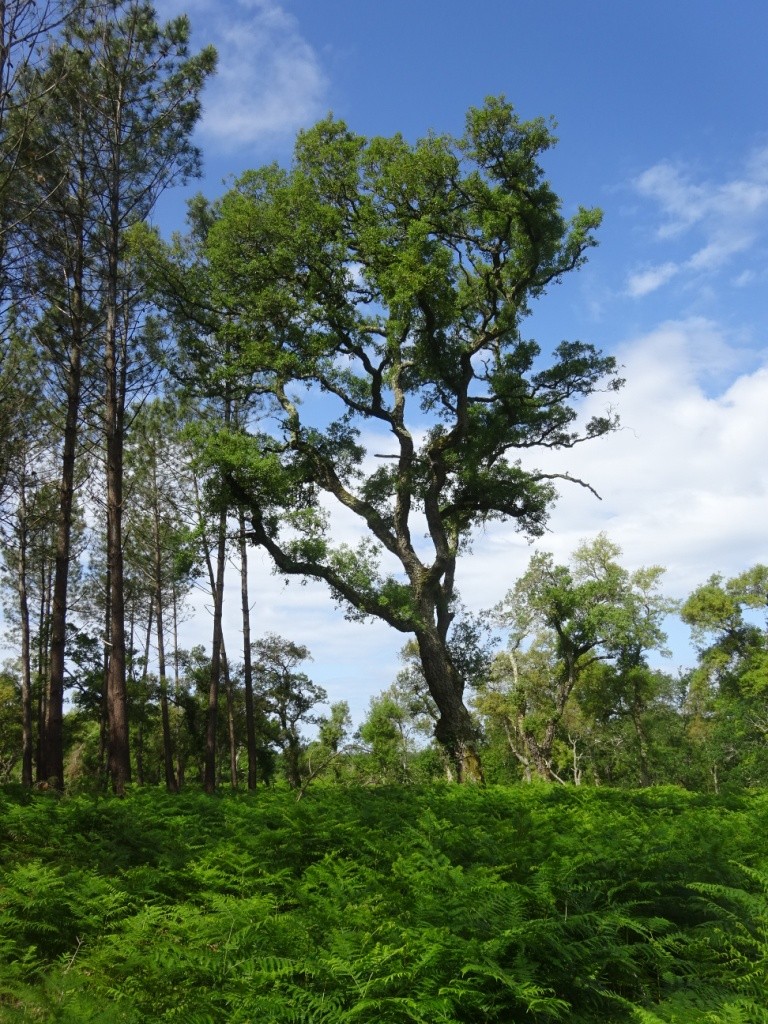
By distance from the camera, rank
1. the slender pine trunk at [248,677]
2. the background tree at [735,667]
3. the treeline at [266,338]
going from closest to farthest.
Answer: the treeline at [266,338], the slender pine trunk at [248,677], the background tree at [735,667]

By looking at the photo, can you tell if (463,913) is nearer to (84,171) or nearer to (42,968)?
(42,968)

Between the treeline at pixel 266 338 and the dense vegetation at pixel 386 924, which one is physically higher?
the treeline at pixel 266 338

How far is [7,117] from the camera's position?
14.1 meters

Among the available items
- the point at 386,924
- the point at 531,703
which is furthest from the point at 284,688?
the point at 386,924

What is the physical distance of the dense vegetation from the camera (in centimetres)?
384

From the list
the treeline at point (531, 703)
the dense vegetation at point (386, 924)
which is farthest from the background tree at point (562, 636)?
the dense vegetation at point (386, 924)

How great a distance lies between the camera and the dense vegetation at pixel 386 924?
384 centimetres

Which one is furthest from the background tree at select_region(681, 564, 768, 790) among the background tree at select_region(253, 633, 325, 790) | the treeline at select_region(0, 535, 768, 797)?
the background tree at select_region(253, 633, 325, 790)

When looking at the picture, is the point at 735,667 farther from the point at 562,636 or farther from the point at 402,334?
the point at 402,334

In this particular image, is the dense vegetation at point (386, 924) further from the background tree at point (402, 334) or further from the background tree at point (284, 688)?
the background tree at point (284, 688)

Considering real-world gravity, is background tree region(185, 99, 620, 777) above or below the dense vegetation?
above

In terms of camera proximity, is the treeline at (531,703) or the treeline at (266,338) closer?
the treeline at (266,338)

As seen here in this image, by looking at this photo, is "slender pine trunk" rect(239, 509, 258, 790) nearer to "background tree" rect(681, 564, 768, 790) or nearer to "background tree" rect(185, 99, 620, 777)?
"background tree" rect(185, 99, 620, 777)

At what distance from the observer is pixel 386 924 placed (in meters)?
4.60
